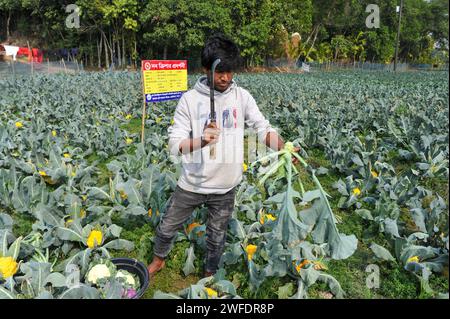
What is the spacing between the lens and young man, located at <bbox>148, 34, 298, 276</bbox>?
2.28 m

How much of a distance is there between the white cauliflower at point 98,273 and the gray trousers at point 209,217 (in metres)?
0.47

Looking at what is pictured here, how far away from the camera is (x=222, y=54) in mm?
2225

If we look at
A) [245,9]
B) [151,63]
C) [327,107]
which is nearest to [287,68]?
[245,9]

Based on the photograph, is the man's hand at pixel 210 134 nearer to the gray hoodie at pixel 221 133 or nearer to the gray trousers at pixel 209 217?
the gray hoodie at pixel 221 133

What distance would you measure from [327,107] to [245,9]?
26649mm

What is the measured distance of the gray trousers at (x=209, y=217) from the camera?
2666 millimetres

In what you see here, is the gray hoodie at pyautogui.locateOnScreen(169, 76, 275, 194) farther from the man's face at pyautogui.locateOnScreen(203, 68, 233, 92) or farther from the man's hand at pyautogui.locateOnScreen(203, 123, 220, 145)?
the man's hand at pyautogui.locateOnScreen(203, 123, 220, 145)

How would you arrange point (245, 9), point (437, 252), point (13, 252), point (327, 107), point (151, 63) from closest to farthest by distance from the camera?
1. point (13, 252)
2. point (437, 252)
3. point (151, 63)
4. point (327, 107)
5. point (245, 9)

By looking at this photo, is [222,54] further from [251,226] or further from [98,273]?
[98,273]

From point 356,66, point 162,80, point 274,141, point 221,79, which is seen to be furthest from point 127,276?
point 356,66

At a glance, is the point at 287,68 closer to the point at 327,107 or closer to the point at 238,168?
the point at 327,107

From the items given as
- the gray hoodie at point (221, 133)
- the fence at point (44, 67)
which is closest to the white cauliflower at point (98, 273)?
the gray hoodie at point (221, 133)

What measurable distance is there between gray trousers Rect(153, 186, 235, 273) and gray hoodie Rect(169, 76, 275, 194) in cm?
9
